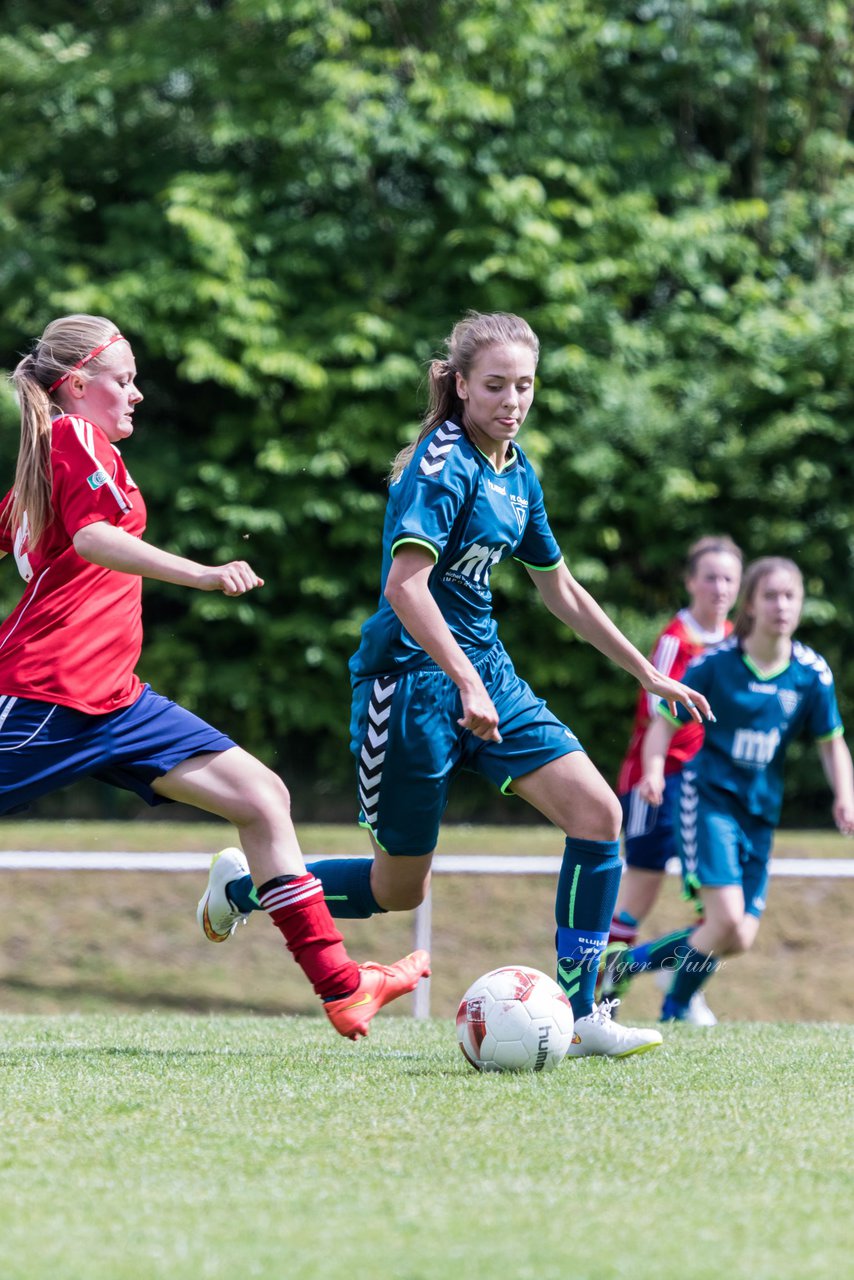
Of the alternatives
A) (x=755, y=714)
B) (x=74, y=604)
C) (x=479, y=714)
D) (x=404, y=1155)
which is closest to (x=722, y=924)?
(x=755, y=714)

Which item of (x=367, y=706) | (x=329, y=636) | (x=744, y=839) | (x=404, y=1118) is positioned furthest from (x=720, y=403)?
(x=404, y=1118)

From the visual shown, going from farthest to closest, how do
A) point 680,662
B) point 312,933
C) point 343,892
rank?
point 680,662 < point 343,892 < point 312,933

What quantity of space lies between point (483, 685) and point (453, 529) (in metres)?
0.50

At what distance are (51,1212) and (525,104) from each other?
1373 centimetres

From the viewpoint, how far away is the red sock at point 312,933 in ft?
15.4

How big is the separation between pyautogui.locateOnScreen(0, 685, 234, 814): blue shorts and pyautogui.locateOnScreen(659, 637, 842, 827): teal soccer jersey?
3.02m

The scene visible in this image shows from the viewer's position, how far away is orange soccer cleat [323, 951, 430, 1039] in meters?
4.69

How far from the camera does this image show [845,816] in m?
6.64

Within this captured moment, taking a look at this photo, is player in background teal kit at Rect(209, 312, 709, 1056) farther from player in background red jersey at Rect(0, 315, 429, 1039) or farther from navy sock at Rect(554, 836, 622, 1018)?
player in background red jersey at Rect(0, 315, 429, 1039)

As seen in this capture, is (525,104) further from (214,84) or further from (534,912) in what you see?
(534,912)

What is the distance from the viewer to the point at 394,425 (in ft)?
48.3

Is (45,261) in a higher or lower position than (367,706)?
higher

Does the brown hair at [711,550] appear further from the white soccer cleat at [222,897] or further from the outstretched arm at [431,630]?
the outstretched arm at [431,630]

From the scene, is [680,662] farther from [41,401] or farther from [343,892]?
[41,401]
